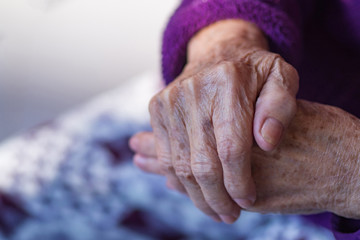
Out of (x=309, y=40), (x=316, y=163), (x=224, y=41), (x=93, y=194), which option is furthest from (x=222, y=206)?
(x=93, y=194)

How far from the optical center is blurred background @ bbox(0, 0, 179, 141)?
1.23 metres

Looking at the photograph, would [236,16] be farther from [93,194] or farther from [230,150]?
[93,194]

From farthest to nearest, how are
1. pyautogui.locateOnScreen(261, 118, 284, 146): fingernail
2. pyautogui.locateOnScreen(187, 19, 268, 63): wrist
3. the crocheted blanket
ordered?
the crocheted blanket < pyautogui.locateOnScreen(187, 19, 268, 63): wrist < pyautogui.locateOnScreen(261, 118, 284, 146): fingernail

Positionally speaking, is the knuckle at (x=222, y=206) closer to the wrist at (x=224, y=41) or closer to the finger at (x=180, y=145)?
Result: the finger at (x=180, y=145)

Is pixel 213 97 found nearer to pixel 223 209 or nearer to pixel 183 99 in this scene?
pixel 183 99

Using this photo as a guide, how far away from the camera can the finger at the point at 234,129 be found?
1.33 ft

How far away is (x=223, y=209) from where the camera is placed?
0.49 m

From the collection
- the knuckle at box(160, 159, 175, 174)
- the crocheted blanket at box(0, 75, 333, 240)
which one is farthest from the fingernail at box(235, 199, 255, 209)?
the crocheted blanket at box(0, 75, 333, 240)

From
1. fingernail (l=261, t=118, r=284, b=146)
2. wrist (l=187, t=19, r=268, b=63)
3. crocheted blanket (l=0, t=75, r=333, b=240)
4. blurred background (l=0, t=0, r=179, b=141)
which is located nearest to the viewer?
fingernail (l=261, t=118, r=284, b=146)

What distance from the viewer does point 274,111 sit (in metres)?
0.40

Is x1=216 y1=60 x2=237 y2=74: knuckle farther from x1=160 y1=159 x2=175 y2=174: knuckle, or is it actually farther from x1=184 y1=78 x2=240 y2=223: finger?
x1=160 y1=159 x2=175 y2=174: knuckle

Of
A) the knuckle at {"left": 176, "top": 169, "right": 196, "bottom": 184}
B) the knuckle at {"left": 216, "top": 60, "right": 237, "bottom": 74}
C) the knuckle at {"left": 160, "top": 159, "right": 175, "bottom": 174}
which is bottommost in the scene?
the knuckle at {"left": 176, "top": 169, "right": 196, "bottom": 184}

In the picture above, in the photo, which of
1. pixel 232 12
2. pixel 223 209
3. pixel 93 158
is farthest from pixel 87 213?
pixel 232 12

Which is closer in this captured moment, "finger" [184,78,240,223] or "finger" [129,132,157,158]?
"finger" [184,78,240,223]
